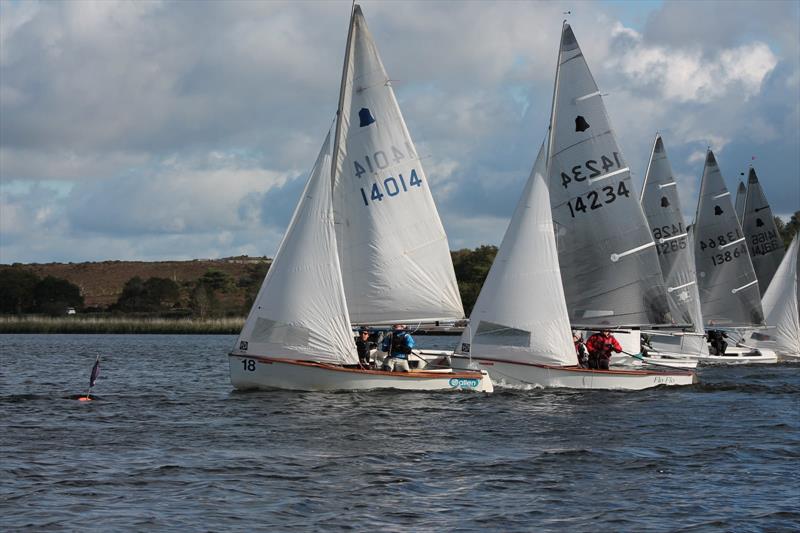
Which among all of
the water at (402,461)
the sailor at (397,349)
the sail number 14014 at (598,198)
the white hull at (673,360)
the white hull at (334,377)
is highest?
the sail number 14014 at (598,198)

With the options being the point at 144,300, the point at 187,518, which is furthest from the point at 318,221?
the point at 144,300

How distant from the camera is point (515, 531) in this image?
15836 mm

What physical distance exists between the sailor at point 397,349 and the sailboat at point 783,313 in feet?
95.3

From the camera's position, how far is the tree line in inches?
4481

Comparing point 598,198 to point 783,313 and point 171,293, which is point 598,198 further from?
point 171,293

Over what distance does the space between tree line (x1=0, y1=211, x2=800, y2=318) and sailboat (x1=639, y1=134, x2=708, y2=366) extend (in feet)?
185

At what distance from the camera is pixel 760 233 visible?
5981 cm

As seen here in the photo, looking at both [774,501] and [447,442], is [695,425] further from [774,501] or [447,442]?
[774,501]

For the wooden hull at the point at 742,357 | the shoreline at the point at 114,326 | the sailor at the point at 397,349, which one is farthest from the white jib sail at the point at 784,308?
the shoreline at the point at 114,326

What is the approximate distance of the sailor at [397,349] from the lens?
99.7 ft

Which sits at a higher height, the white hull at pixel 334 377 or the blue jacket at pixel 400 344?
the blue jacket at pixel 400 344

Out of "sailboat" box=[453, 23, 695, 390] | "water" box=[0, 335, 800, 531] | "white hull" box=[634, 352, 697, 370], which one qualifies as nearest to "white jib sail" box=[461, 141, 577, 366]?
"sailboat" box=[453, 23, 695, 390]

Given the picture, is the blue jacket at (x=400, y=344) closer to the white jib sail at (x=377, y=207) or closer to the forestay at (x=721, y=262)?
the white jib sail at (x=377, y=207)

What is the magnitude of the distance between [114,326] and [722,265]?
56397 millimetres
